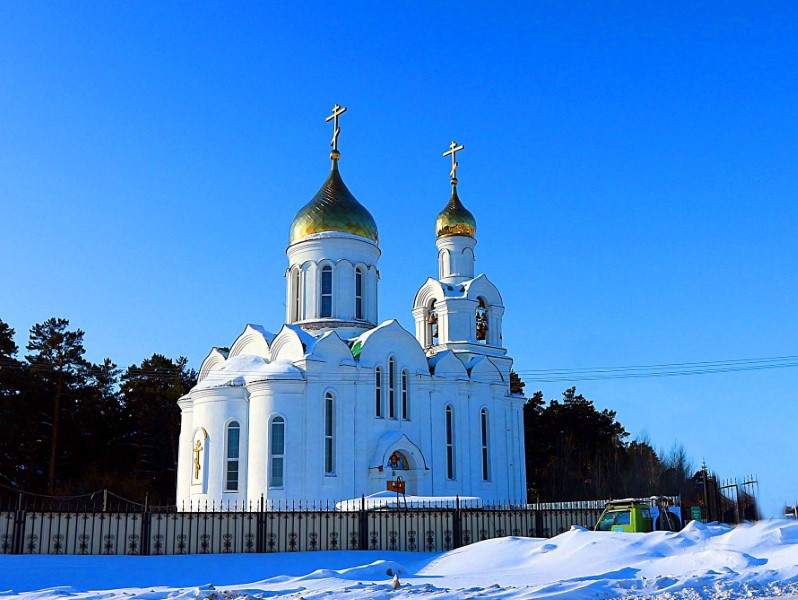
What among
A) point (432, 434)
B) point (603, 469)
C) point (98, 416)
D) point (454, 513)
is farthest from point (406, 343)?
point (603, 469)

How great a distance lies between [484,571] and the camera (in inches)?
502

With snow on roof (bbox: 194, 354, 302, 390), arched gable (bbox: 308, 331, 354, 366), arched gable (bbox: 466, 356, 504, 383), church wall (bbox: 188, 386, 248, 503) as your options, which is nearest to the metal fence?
snow on roof (bbox: 194, 354, 302, 390)

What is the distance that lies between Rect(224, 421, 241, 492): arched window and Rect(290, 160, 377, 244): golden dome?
22.9 ft

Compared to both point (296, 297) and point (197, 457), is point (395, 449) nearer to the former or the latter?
point (197, 457)

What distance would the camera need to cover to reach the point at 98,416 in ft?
125

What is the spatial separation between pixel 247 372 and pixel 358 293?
5.09m

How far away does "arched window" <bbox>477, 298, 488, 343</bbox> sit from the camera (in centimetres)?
3042

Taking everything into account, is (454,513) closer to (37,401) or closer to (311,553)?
(311,553)

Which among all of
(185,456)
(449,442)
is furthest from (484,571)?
(185,456)

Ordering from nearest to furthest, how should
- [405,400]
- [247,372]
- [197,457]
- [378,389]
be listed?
[247,372], [197,457], [378,389], [405,400]

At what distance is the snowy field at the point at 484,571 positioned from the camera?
9984 millimetres

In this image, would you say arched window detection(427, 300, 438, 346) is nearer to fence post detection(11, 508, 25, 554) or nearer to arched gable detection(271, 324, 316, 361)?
arched gable detection(271, 324, 316, 361)

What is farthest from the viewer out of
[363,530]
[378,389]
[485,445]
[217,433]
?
[485,445]

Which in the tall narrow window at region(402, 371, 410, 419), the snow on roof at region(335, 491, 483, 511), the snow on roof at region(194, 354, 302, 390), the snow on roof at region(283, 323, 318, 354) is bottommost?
the snow on roof at region(335, 491, 483, 511)
